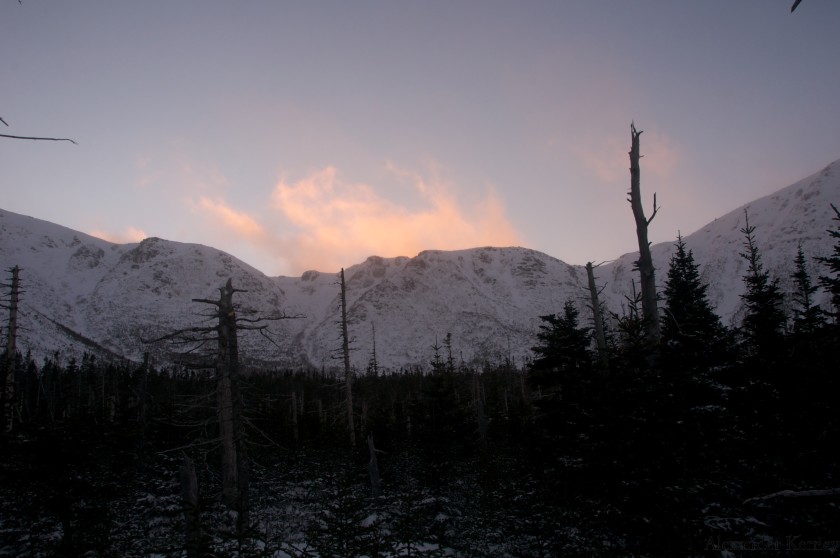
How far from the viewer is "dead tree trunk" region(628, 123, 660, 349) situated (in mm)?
8852

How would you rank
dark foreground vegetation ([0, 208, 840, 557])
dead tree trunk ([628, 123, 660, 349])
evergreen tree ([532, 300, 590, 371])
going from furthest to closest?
evergreen tree ([532, 300, 590, 371]) < dead tree trunk ([628, 123, 660, 349]) < dark foreground vegetation ([0, 208, 840, 557])

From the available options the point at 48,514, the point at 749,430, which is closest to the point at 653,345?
the point at 749,430

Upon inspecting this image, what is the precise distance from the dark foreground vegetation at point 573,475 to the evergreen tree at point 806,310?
354mm

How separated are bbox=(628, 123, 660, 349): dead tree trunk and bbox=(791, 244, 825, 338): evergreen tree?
7.33 metres

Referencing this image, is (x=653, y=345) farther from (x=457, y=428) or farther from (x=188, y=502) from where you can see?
(x=457, y=428)

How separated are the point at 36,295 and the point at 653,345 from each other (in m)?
238

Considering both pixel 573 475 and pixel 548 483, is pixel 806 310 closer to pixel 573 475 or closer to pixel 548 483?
pixel 548 483

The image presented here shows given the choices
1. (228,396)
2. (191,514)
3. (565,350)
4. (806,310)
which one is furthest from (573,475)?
(806,310)

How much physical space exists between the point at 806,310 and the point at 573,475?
2071 cm

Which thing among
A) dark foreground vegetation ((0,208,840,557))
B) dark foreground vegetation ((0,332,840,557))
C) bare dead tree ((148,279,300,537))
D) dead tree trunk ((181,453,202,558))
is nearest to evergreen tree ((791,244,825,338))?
dark foreground vegetation ((0,208,840,557))

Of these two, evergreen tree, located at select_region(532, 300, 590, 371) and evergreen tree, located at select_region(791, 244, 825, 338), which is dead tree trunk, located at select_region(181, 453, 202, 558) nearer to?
evergreen tree, located at select_region(532, 300, 590, 371)

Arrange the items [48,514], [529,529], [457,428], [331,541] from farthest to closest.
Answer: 1. [457,428]
2. [48,514]
3. [529,529]
4. [331,541]

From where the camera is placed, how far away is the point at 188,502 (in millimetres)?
7754

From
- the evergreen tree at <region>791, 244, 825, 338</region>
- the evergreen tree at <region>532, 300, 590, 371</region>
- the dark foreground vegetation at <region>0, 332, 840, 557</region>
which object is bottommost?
the dark foreground vegetation at <region>0, 332, 840, 557</region>
